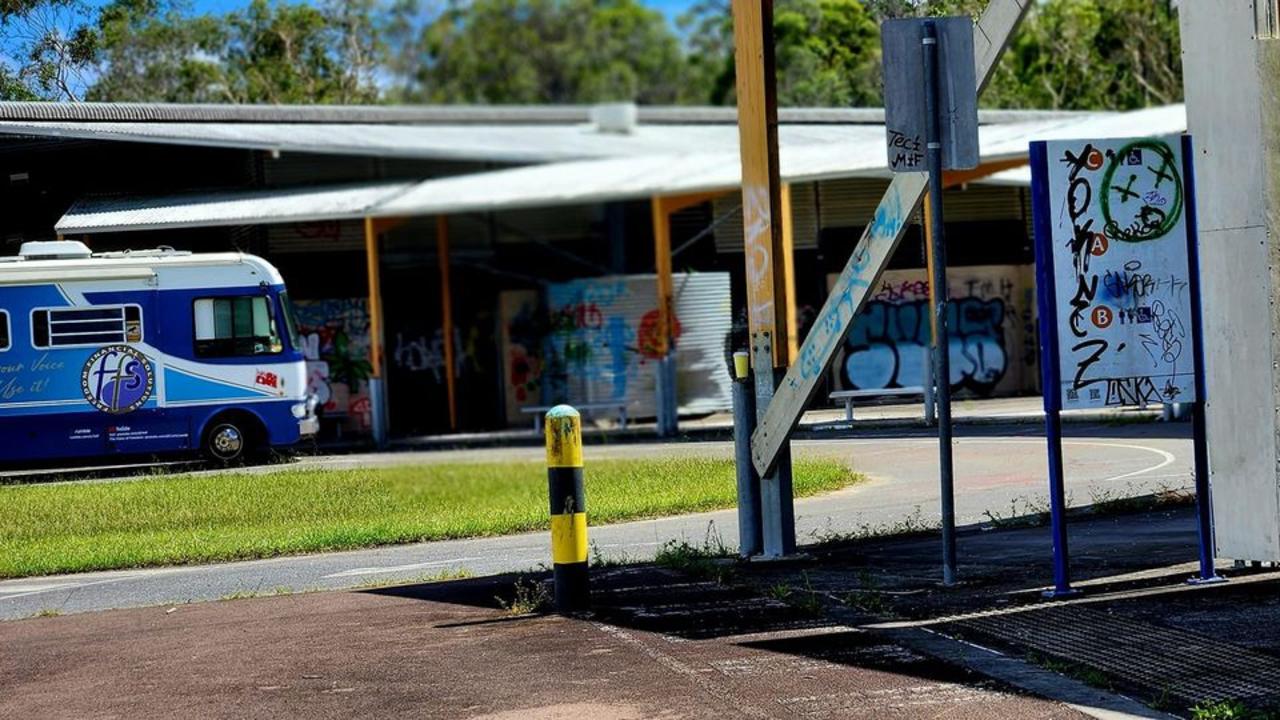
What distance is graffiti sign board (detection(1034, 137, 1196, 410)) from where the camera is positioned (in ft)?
30.2

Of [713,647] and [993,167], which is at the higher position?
[993,167]

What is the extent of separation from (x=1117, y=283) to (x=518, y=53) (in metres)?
83.5

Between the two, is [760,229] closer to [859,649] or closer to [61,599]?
[859,649]

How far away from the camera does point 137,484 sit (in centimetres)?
1545

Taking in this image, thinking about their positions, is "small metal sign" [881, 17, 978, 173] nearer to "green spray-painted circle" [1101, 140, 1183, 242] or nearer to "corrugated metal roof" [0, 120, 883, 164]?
"green spray-painted circle" [1101, 140, 1183, 242]

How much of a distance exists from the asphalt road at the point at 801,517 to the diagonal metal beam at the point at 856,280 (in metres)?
1.32

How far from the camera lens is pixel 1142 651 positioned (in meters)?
7.65

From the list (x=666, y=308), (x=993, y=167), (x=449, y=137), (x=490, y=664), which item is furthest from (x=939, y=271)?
(x=449, y=137)

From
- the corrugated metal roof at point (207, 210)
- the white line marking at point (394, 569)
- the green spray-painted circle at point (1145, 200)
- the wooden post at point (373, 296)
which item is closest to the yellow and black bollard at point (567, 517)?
the green spray-painted circle at point (1145, 200)

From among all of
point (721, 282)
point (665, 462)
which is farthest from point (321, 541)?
Answer: point (721, 282)

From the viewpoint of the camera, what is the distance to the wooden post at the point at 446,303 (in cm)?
3192

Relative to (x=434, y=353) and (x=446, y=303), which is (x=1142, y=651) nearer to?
(x=446, y=303)

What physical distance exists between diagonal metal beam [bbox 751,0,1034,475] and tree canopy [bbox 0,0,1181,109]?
0.86 metres

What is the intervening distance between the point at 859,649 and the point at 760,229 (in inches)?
150
